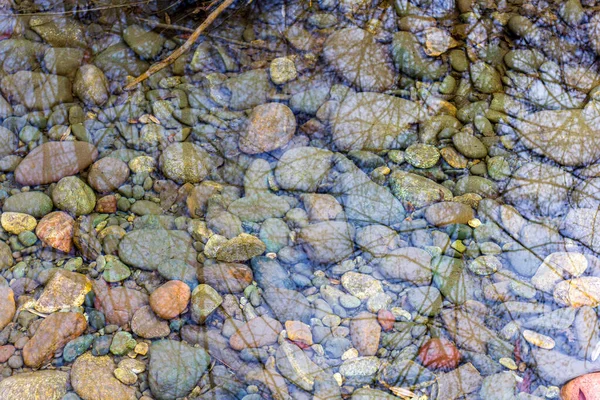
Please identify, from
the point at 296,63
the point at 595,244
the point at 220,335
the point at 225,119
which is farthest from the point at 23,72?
the point at 595,244

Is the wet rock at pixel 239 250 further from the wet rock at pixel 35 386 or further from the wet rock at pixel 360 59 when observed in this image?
the wet rock at pixel 360 59

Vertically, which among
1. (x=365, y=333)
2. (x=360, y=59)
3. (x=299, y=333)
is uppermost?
(x=360, y=59)

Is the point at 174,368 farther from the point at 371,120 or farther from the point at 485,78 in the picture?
the point at 485,78

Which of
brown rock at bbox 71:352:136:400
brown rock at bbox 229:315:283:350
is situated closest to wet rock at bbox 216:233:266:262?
brown rock at bbox 229:315:283:350

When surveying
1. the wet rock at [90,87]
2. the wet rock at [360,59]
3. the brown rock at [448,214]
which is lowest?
the wet rock at [90,87]

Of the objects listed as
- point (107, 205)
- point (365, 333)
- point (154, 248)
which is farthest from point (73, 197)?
point (365, 333)

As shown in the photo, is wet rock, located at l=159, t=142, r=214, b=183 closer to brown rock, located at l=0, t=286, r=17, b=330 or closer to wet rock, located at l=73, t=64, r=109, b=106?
wet rock, located at l=73, t=64, r=109, b=106

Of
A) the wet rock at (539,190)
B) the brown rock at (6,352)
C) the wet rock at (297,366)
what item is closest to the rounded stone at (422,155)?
the wet rock at (539,190)
